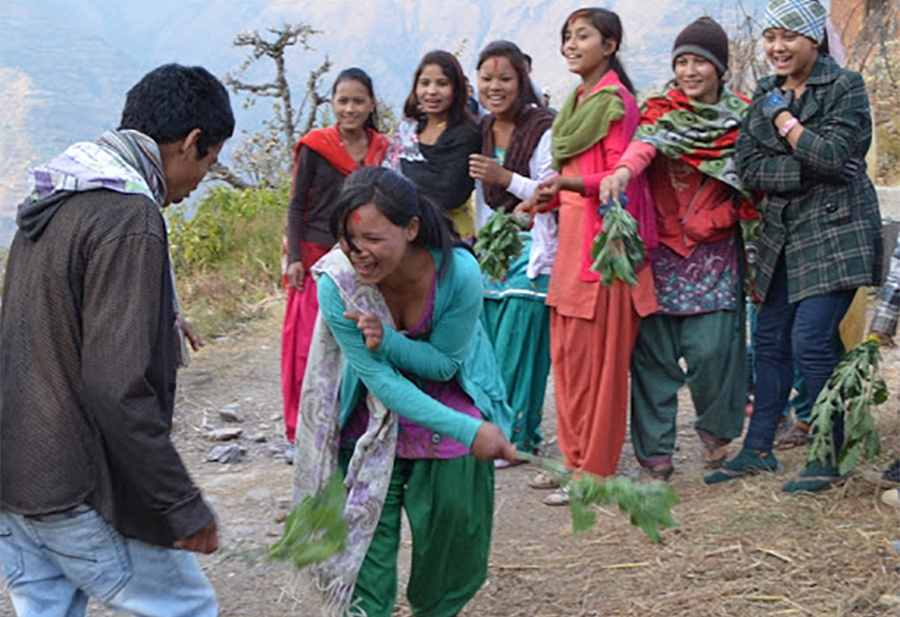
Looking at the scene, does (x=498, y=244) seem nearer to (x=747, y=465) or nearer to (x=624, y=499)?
(x=747, y=465)

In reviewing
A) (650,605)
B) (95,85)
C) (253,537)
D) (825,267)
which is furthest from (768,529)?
(95,85)

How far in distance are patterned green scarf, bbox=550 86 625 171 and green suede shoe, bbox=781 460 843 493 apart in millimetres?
1614

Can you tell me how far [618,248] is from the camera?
16.1 feet

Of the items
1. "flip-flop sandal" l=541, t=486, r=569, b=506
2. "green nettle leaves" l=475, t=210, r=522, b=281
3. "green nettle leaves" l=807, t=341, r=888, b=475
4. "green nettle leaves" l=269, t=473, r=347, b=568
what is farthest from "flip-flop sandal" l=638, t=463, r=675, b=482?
"green nettle leaves" l=269, t=473, r=347, b=568

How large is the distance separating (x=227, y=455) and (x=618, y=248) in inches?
106

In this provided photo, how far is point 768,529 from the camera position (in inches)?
178

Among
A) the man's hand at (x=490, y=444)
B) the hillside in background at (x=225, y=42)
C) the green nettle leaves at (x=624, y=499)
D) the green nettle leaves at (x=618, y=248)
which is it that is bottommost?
the green nettle leaves at (x=624, y=499)

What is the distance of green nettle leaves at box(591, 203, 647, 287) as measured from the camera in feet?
15.9

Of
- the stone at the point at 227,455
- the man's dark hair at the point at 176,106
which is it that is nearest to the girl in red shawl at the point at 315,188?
the stone at the point at 227,455

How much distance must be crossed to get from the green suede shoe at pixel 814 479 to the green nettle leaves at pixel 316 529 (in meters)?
2.16

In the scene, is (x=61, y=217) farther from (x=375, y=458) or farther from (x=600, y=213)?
(x=600, y=213)

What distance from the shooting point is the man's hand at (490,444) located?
3191mm

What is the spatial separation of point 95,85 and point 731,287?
89.8 ft

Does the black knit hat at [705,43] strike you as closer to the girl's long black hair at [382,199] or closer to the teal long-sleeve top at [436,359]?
the teal long-sleeve top at [436,359]
